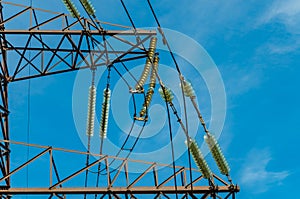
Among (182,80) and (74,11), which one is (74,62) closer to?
(74,11)

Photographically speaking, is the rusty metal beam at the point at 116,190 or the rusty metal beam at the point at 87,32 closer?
the rusty metal beam at the point at 116,190

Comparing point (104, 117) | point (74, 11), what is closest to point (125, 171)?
point (104, 117)

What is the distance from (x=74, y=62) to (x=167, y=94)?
4.95 meters

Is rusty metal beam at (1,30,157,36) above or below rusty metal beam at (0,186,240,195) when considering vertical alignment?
above

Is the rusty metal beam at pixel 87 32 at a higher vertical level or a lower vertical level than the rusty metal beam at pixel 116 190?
higher

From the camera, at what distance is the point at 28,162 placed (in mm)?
16297

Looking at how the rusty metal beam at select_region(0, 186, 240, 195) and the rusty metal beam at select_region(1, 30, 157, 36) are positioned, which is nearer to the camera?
the rusty metal beam at select_region(0, 186, 240, 195)

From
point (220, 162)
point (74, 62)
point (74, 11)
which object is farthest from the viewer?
point (74, 62)

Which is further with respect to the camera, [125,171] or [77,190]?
[125,171]

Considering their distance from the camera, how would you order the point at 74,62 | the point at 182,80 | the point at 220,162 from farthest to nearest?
the point at 74,62, the point at 220,162, the point at 182,80

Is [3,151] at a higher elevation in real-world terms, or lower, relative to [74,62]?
lower

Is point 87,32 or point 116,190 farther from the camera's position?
point 87,32

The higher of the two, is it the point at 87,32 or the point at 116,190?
the point at 87,32

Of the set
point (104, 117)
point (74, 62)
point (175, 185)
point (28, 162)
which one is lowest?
point (175, 185)
